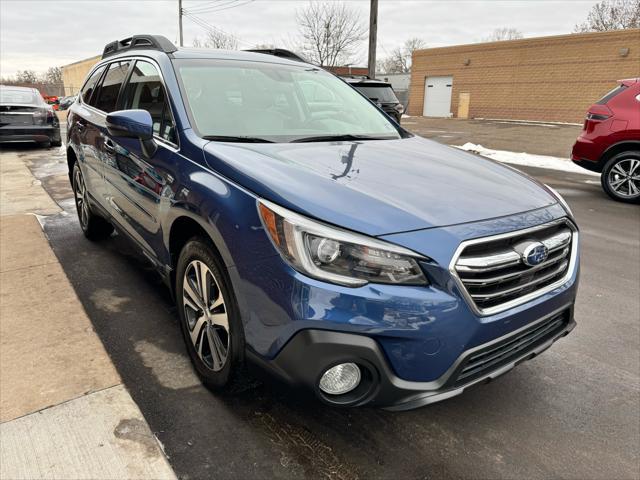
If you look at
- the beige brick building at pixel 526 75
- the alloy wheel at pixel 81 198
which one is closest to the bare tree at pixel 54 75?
the beige brick building at pixel 526 75

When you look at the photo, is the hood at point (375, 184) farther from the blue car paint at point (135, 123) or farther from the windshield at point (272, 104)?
the blue car paint at point (135, 123)

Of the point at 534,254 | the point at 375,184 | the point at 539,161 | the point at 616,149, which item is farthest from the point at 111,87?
the point at 539,161

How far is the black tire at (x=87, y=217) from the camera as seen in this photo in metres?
4.79

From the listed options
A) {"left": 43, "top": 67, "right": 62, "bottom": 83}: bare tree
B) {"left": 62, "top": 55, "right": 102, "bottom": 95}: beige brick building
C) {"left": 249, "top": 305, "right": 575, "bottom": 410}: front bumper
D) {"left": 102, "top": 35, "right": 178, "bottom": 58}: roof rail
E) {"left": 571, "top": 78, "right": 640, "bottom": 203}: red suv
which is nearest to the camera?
{"left": 249, "top": 305, "right": 575, "bottom": 410}: front bumper

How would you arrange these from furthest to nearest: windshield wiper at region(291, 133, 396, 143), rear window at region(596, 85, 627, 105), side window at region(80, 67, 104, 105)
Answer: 1. rear window at region(596, 85, 627, 105)
2. side window at region(80, 67, 104, 105)
3. windshield wiper at region(291, 133, 396, 143)

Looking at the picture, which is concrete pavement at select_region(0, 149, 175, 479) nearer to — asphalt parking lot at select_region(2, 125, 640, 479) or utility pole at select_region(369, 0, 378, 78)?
asphalt parking lot at select_region(2, 125, 640, 479)

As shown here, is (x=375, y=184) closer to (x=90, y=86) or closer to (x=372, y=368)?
(x=372, y=368)

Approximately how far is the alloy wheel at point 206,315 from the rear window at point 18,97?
36.7ft

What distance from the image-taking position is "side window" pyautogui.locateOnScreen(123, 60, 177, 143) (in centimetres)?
277

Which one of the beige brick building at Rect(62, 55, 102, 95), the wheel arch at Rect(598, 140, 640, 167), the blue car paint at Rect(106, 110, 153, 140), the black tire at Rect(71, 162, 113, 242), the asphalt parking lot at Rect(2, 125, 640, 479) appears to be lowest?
the asphalt parking lot at Rect(2, 125, 640, 479)

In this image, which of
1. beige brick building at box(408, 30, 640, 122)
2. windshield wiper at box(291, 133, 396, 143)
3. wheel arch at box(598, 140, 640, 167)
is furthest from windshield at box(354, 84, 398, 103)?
beige brick building at box(408, 30, 640, 122)

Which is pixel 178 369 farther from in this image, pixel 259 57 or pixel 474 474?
pixel 259 57

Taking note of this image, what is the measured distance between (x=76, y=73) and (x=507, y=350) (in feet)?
270

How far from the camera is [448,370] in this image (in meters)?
1.83
